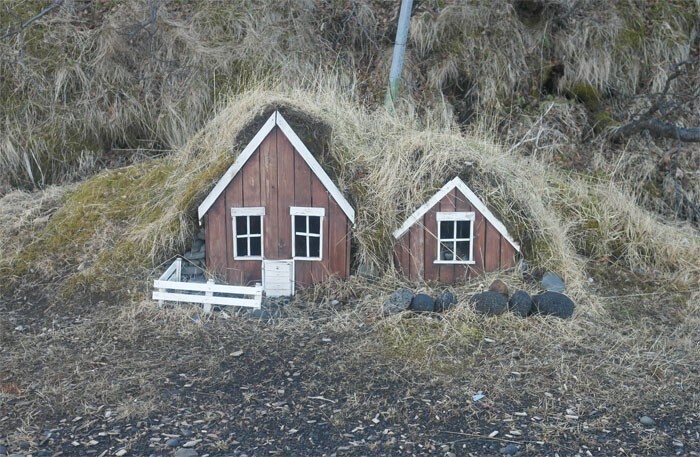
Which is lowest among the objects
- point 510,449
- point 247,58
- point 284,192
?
point 510,449

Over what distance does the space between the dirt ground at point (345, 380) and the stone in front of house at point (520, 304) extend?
79mm

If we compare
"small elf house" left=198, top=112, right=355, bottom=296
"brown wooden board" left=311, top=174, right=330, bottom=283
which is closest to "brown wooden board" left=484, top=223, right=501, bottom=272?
"small elf house" left=198, top=112, right=355, bottom=296

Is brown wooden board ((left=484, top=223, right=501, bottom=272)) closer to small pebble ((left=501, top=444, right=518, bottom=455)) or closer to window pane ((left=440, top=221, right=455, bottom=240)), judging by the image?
window pane ((left=440, top=221, right=455, bottom=240))

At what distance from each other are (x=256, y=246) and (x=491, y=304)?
1760 millimetres

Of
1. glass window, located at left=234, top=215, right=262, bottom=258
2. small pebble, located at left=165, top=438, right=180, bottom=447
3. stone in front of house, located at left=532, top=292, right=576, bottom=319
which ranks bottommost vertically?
small pebble, located at left=165, top=438, right=180, bottom=447

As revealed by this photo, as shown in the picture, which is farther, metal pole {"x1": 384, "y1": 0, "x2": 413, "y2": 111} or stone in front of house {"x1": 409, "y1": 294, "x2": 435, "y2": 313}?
metal pole {"x1": 384, "y1": 0, "x2": 413, "y2": 111}

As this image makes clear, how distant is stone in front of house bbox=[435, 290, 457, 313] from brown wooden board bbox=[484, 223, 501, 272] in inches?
19.2

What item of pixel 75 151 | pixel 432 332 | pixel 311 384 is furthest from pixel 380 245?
pixel 75 151

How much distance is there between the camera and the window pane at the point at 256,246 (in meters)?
5.53

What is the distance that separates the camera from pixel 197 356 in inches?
187

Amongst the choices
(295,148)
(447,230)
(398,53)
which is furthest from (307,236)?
(398,53)

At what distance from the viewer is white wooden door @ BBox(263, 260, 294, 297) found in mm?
5477

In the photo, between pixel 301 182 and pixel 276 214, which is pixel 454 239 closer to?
pixel 301 182

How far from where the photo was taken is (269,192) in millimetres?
5402
